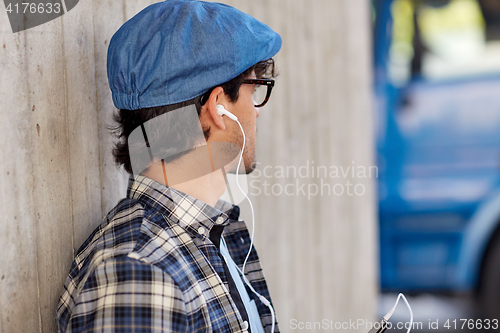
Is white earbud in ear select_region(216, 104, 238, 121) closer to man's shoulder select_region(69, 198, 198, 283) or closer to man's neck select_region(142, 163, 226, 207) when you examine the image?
man's neck select_region(142, 163, 226, 207)

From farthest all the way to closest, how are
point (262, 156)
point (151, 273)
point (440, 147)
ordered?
1. point (440, 147)
2. point (262, 156)
3. point (151, 273)

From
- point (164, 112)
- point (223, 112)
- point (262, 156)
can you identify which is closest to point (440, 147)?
point (262, 156)

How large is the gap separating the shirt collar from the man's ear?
0.21 metres

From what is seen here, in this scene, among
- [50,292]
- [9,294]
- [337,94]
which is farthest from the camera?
[337,94]

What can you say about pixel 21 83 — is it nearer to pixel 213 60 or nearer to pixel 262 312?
pixel 213 60

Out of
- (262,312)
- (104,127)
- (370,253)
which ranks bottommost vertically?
(370,253)

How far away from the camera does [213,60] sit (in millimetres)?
1016

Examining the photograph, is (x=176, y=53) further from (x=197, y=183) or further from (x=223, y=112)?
(x=197, y=183)

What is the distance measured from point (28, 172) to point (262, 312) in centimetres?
71

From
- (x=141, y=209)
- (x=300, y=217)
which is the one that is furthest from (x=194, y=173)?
(x=300, y=217)

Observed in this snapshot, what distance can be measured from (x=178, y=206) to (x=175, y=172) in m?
0.10

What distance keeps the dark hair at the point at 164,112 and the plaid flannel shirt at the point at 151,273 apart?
0.12m

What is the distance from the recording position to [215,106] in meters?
1.11

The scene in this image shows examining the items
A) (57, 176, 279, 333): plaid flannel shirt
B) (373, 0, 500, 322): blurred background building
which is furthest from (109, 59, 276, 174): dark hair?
(373, 0, 500, 322): blurred background building
